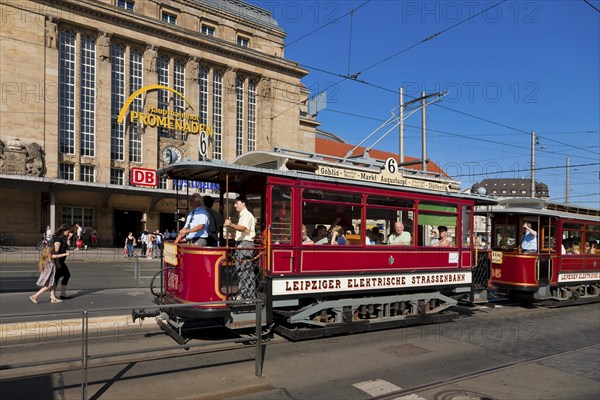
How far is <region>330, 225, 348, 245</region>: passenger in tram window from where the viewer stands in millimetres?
8531

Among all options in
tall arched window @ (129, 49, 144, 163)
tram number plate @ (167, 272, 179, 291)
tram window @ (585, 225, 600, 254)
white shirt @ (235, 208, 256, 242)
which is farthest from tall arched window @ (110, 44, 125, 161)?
tram window @ (585, 225, 600, 254)

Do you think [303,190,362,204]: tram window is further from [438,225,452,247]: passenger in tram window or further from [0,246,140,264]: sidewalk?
[0,246,140,264]: sidewalk

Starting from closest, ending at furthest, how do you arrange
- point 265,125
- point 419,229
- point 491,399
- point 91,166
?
point 491,399
point 419,229
point 91,166
point 265,125

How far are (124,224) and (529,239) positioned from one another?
30.9 m

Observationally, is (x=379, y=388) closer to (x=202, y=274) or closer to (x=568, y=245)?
(x=202, y=274)

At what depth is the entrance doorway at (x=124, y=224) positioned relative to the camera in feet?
116

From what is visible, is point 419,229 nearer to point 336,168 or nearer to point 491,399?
point 336,168

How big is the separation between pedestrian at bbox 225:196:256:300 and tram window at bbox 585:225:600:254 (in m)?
12.1

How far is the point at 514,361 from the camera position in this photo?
23.4 feet

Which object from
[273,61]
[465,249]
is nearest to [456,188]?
[465,249]

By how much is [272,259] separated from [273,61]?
38.2m

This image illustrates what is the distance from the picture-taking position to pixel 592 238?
1455 centimetres

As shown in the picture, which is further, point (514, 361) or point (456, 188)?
point (456, 188)

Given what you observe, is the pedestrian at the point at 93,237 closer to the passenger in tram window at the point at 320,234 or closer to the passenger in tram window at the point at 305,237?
the passenger in tram window at the point at 320,234
